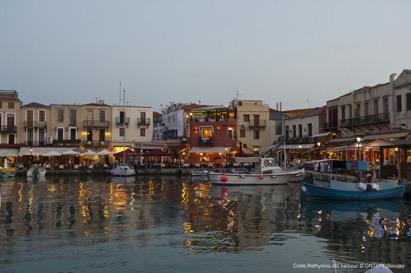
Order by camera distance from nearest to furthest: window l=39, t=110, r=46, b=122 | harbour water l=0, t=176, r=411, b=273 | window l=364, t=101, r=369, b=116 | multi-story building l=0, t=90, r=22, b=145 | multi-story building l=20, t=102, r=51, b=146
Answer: harbour water l=0, t=176, r=411, b=273 < window l=364, t=101, r=369, b=116 < multi-story building l=0, t=90, r=22, b=145 < multi-story building l=20, t=102, r=51, b=146 < window l=39, t=110, r=46, b=122

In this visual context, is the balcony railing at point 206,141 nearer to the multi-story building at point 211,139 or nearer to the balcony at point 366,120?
the multi-story building at point 211,139

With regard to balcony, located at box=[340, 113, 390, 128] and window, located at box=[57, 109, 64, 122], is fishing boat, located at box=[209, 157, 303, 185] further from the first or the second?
window, located at box=[57, 109, 64, 122]

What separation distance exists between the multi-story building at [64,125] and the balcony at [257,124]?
25308 mm

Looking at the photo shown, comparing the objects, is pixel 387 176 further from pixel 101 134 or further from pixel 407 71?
pixel 101 134

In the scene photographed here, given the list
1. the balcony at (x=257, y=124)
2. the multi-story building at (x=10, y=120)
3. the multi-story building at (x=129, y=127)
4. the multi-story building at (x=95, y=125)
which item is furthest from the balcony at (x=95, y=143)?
the balcony at (x=257, y=124)

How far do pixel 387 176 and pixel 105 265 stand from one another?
27978 millimetres

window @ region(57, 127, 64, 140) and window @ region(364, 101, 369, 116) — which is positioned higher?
window @ region(364, 101, 369, 116)

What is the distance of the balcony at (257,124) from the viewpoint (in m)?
77.2

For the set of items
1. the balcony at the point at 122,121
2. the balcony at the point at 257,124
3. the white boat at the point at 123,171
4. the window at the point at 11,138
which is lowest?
the white boat at the point at 123,171

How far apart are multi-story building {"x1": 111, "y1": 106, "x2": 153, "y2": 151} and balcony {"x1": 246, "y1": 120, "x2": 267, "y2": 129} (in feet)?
51.6

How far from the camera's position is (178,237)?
64.1 ft

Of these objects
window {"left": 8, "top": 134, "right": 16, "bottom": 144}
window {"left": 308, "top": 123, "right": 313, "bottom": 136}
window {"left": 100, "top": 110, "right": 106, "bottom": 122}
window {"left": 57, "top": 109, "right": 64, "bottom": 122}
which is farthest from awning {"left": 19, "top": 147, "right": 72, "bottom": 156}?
window {"left": 308, "top": 123, "right": 313, "bottom": 136}

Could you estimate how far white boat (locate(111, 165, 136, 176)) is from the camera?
216 ft

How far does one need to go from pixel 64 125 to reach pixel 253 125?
2798 centimetres
